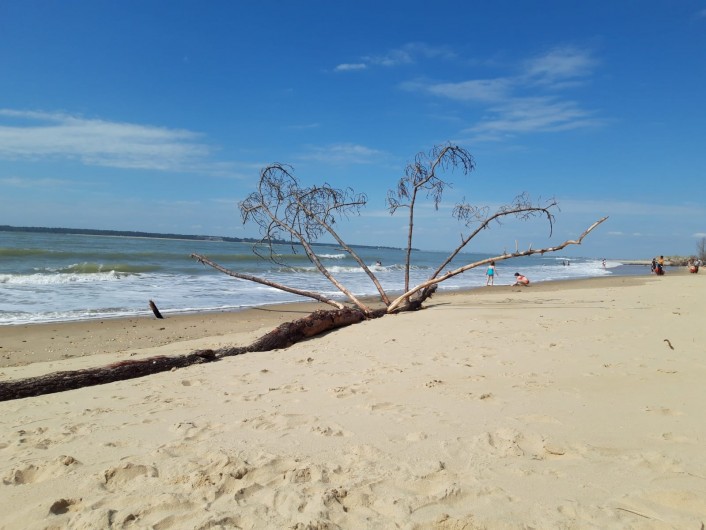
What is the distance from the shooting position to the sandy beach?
222 cm

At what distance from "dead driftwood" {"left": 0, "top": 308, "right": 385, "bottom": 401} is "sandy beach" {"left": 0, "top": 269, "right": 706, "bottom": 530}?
0.25 m

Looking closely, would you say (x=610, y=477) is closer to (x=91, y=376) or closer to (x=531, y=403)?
(x=531, y=403)

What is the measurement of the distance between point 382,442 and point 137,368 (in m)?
3.51

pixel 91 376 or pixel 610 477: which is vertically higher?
pixel 610 477

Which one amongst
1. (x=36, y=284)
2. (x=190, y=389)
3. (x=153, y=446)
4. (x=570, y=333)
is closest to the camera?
(x=153, y=446)

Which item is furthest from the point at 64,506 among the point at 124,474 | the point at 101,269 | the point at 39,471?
the point at 101,269

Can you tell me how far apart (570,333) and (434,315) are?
2851 mm

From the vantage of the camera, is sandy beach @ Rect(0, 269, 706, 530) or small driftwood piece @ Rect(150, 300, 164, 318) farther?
small driftwood piece @ Rect(150, 300, 164, 318)

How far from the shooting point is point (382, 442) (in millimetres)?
3014

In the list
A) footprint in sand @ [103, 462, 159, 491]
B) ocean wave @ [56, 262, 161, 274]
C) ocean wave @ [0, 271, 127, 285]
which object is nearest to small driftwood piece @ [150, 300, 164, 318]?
ocean wave @ [0, 271, 127, 285]

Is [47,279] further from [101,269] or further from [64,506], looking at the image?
[64,506]

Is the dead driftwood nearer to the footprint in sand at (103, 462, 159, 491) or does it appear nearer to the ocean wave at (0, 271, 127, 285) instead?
the footprint in sand at (103, 462, 159, 491)

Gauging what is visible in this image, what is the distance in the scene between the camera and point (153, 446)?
3.02m

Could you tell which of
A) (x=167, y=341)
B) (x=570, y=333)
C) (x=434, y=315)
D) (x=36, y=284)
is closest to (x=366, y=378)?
(x=570, y=333)
